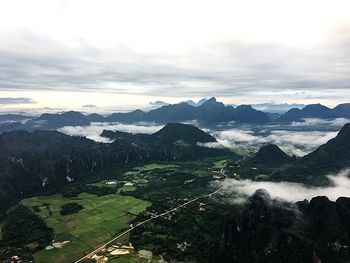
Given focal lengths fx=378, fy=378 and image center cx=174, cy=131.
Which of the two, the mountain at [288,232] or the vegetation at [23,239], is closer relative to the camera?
the mountain at [288,232]

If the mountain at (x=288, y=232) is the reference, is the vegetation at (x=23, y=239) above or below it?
below

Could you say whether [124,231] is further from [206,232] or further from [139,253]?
[206,232]

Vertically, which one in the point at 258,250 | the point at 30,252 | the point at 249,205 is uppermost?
the point at 249,205

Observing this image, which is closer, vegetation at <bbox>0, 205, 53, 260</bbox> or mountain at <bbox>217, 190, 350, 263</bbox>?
mountain at <bbox>217, 190, 350, 263</bbox>

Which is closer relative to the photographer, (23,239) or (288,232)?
(288,232)

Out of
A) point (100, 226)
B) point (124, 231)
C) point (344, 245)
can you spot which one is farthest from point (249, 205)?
point (100, 226)

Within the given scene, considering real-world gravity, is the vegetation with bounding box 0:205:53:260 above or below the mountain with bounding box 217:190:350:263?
below

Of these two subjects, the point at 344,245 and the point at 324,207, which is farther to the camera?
the point at 324,207

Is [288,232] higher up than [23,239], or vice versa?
[288,232]
